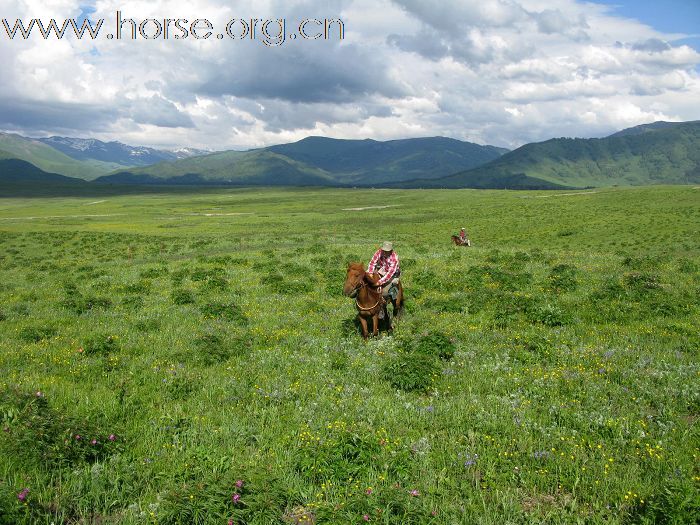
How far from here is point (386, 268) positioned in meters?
14.6

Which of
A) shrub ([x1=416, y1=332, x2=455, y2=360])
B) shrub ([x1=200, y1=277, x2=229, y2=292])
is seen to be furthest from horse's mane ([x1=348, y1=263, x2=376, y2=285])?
shrub ([x1=200, y1=277, x2=229, y2=292])

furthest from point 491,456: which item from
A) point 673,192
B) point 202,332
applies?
point 673,192

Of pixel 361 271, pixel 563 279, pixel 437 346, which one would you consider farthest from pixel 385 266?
pixel 563 279

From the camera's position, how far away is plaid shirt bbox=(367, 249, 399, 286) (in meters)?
14.2

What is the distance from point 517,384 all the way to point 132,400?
27.5 ft

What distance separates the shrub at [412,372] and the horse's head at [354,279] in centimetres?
249

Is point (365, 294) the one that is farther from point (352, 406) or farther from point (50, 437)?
point (50, 437)

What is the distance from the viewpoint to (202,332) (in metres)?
14.3

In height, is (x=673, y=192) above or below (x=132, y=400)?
above

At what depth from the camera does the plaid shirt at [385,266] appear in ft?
46.7

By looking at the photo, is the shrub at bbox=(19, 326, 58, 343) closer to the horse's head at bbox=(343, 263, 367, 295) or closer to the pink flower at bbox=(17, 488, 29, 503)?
the horse's head at bbox=(343, 263, 367, 295)

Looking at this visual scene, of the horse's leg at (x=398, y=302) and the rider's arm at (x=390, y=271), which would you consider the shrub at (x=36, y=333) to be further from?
the horse's leg at (x=398, y=302)

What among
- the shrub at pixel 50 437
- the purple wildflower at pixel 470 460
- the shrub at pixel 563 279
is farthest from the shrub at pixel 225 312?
the shrub at pixel 563 279

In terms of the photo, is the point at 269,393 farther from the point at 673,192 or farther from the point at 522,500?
the point at 673,192
